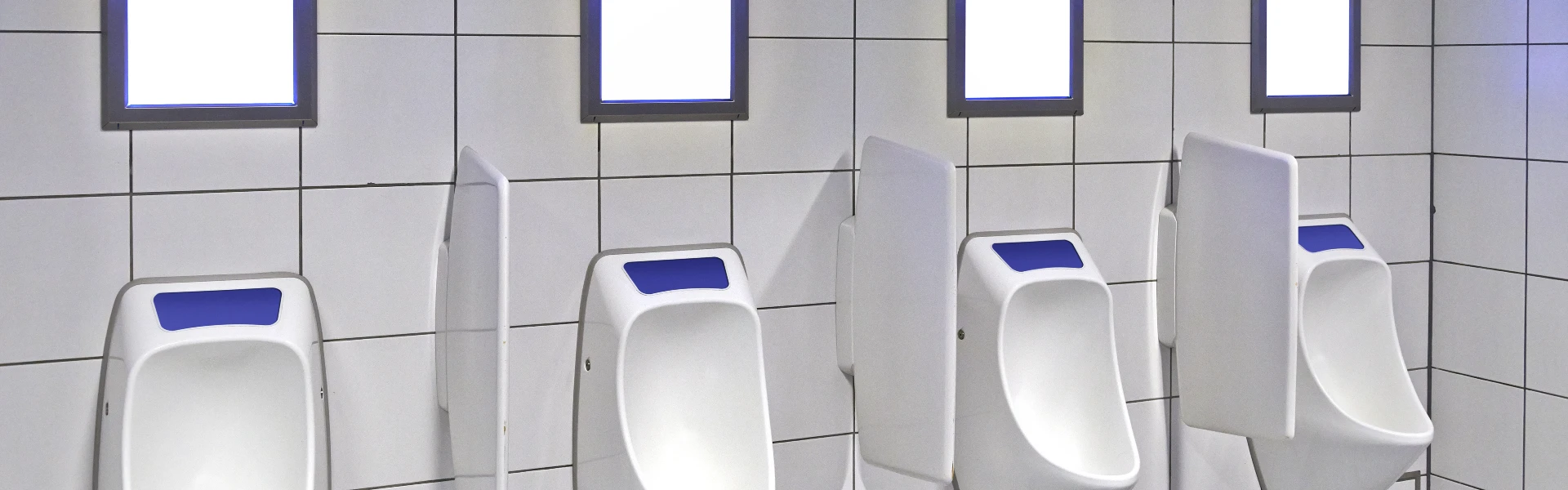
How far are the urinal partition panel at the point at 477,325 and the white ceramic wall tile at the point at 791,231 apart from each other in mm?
541

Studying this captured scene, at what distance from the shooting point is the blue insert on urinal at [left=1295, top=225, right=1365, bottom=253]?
2756mm

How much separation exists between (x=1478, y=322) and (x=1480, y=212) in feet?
0.82

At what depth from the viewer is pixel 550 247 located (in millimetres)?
2260

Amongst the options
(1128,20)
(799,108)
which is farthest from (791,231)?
(1128,20)

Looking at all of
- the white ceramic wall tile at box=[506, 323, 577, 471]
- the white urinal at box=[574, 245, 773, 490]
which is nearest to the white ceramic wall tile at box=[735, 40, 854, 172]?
the white urinal at box=[574, 245, 773, 490]

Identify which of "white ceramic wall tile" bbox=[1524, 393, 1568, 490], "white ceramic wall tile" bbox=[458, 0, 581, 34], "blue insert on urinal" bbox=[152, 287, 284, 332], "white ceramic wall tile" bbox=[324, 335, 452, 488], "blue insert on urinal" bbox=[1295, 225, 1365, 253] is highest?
"white ceramic wall tile" bbox=[458, 0, 581, 34]

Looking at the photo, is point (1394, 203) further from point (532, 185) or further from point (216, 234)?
point (216, 234)

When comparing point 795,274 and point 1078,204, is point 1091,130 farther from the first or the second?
point 795,274

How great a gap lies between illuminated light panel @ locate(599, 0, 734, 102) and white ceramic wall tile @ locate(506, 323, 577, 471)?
0.44 metres

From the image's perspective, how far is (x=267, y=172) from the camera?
207 centimetres

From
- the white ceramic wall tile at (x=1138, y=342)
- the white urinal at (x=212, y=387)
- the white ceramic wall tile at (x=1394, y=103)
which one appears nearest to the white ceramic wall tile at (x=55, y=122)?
the white urinal at (x=212, y=387)

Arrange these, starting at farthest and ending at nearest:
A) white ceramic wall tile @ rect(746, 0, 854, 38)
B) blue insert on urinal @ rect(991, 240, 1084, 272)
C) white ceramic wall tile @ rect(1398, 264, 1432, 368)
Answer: white ceramic wall tile @ rect(1398, 264, 1432, 368), blue insert on urinal @ rect(991, 240, 1084, 272), white ceramic wall tile @ rect(746, 0, 854, 38)

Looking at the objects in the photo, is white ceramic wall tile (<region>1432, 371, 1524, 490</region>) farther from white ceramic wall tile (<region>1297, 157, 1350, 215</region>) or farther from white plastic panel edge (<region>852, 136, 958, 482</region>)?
white plastic panel edge (<region>852, 136, 958, 482</region>)

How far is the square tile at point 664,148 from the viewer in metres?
2.28
